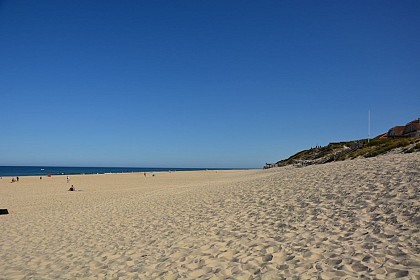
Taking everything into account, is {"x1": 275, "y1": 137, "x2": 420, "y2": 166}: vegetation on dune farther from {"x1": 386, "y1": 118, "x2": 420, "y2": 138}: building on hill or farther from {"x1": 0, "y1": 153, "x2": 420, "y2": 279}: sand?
{"x1": 0, "y1": 153, "x2": 420, "y2": 279}: sand

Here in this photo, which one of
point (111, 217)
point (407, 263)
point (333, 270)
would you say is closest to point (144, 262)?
point (333, 270)

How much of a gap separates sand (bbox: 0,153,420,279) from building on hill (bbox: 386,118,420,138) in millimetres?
32070

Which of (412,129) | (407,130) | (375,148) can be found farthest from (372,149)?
(407,130)

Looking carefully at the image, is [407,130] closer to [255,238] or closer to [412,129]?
[412,129]

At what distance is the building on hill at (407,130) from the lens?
1544 inches

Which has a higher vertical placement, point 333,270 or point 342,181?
point 342,181

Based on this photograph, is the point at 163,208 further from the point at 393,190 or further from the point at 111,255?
the point at 393,190

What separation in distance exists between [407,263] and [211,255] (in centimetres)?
393

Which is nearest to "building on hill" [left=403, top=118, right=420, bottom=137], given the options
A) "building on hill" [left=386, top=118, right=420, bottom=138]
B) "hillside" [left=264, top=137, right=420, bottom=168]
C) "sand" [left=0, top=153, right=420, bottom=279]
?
"building on hill" [left=386, top=118, right=420, bottom=138]

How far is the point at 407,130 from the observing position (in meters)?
41.8

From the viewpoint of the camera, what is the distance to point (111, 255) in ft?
25.6

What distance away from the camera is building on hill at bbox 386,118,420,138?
1544 inches

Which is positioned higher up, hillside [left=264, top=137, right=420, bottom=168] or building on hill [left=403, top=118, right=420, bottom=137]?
building on hill [left=403, top=118, right=420, bottom=137]

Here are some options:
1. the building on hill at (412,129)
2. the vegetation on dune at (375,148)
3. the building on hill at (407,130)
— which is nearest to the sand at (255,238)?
the vegetation on dune at (375,148)
